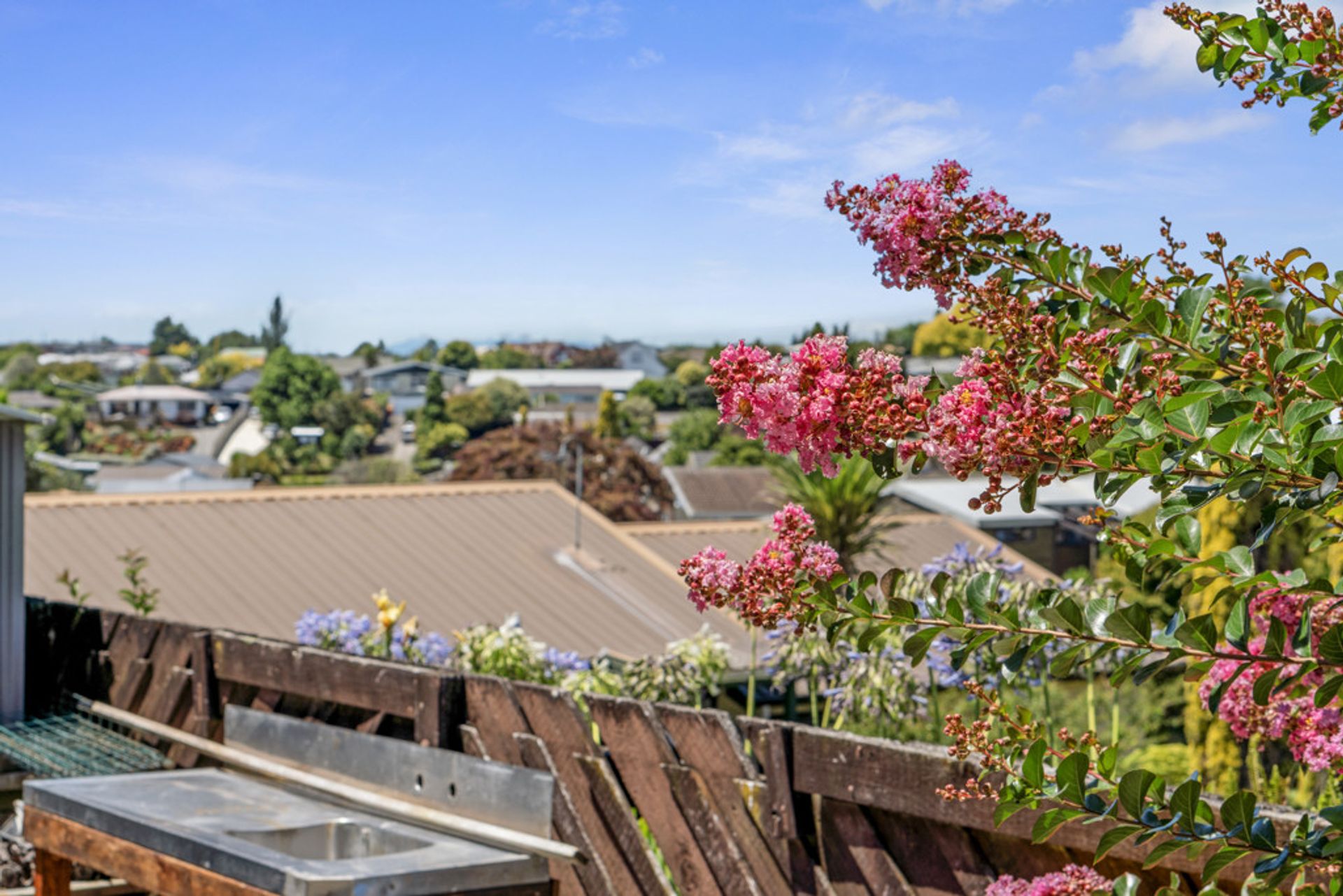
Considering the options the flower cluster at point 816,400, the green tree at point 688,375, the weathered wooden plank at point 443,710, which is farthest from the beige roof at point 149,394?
the flower cluster at point 816,400

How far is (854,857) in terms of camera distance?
2.45 metres

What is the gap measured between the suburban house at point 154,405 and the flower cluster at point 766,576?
109720mm

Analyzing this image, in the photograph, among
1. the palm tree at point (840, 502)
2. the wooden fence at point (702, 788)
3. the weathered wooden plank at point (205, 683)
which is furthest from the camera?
the palm tree at point (840, 502)

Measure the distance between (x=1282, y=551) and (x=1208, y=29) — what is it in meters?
9.04

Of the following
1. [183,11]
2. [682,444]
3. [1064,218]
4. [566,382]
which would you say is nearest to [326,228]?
[682,444]

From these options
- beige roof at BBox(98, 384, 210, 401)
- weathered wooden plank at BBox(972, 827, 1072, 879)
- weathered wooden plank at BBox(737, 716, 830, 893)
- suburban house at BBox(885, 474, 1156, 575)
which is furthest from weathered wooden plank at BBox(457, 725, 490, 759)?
beige roof at BBox(98, 384, 210, 401)

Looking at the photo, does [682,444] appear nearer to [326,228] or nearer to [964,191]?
[326,228]

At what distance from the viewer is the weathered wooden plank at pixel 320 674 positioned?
3.38 m

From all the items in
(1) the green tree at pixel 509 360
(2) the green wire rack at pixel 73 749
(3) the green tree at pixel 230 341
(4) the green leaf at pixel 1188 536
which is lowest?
(2) the green wire rack at pixel 73 749

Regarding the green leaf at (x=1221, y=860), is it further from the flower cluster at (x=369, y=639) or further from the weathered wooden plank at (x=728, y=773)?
the flower cluster at (x=369, y=639)

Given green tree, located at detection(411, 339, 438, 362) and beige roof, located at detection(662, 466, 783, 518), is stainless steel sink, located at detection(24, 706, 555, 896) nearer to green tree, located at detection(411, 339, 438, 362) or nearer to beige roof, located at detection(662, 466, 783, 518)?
beige roof, located at detection(662, 466, 783, 518)

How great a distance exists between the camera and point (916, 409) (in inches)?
54.4

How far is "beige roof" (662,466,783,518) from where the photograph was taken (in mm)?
46719

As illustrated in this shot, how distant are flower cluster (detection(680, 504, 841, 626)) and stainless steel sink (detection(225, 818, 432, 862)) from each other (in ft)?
6.39
